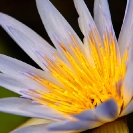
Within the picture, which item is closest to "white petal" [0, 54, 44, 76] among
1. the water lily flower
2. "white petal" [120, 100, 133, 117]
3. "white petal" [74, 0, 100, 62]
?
the water lily flower

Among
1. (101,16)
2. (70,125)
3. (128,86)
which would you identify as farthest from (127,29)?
(70,125)

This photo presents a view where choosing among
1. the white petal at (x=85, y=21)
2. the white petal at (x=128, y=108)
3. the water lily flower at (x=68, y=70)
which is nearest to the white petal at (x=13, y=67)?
the water lily flower at (x=68, y=70)

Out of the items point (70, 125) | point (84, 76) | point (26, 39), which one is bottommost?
point (70, 125)

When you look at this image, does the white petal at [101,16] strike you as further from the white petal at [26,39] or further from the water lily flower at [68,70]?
the white petal at [26,39]

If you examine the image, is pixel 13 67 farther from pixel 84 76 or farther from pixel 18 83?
pixel 84 76

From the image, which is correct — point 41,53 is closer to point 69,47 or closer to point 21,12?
point 69,47

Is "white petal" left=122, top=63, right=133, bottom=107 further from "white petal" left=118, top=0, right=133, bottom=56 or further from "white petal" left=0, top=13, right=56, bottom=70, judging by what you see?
"white petal" left=0, top=13, right=56, bottom=70
